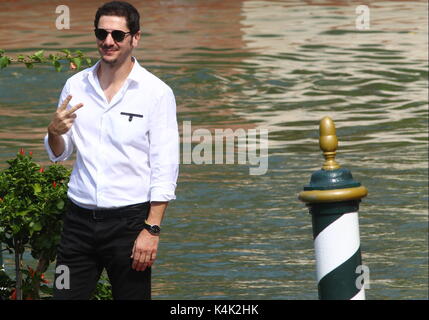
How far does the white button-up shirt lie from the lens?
Answer: 480 cm

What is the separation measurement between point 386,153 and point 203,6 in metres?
12.7

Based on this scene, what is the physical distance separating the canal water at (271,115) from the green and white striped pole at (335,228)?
124 inches

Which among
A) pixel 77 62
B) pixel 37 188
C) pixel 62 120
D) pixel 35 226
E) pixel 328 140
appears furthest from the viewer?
pixel 77 62

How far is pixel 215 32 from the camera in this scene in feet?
69.9

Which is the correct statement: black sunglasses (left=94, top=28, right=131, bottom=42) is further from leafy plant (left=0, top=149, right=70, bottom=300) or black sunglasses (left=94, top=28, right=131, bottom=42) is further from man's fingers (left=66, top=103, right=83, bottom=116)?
leafy plant (left=0, top=149, right=70, bottom=300)

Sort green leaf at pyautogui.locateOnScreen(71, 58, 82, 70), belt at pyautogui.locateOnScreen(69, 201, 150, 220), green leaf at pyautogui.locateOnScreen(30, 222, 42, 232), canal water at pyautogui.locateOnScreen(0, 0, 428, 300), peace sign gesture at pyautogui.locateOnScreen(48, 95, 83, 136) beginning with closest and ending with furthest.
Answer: peace sign gesture at pyautogui.locateOnScreen(48, 95, 83, 136)
belt at pyautogui.locateOnScreen(69, 201, 150, 220)
green leaf at pyautogui.locateOnScreen(30, 222, 42, 232)
green leaf at pyautogui.locateOnScreen(71, 58, 82, 70)
canal water at pyautogui.locateOnScreen(0, 0, 428, 300)

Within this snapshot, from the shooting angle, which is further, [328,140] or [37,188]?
[37,188]

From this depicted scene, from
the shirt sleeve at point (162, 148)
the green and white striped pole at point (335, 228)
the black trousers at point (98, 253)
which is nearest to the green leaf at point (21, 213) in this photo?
the black trousers at point (98, 253)

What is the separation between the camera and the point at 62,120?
186 inches

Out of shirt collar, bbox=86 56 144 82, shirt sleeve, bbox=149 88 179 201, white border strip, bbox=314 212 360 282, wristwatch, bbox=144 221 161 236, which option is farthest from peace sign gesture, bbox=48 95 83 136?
white border strip, bbox=314 212 360 282

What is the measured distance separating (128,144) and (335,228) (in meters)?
0.96

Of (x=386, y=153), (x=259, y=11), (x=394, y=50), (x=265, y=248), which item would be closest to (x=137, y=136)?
(x=265, y=248)

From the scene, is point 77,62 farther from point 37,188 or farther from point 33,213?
point 33,213

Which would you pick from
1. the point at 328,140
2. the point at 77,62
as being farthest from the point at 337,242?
the point at 77,62
